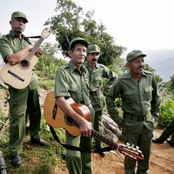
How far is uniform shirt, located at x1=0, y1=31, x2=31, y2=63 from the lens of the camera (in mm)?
2904

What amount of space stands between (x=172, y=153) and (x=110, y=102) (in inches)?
117

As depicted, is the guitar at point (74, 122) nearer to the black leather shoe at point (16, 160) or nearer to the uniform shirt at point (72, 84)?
the uniform shirt at point (72, 84)

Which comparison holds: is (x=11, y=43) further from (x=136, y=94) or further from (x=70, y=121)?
(x=136, y=94)

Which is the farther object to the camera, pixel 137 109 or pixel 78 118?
pixel 137 109

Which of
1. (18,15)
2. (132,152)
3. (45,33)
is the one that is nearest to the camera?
(132,152)

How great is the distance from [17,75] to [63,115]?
0.97 metres

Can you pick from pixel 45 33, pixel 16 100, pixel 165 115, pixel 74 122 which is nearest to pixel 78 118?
pixel 74 122

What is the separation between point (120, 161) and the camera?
426cm

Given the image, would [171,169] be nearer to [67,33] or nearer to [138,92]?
[138,92]

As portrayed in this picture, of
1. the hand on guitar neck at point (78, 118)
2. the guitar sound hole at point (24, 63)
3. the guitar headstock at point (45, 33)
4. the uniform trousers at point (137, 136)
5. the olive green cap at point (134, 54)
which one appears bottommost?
the uniform trousers at point (137, 136)

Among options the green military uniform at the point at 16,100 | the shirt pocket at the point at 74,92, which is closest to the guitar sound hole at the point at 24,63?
the green military uniform at the point at 16,100

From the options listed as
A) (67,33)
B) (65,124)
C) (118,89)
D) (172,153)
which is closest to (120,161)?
(172,153)

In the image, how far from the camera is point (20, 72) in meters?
2.96

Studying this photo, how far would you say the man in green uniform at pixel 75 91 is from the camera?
7.70ft
